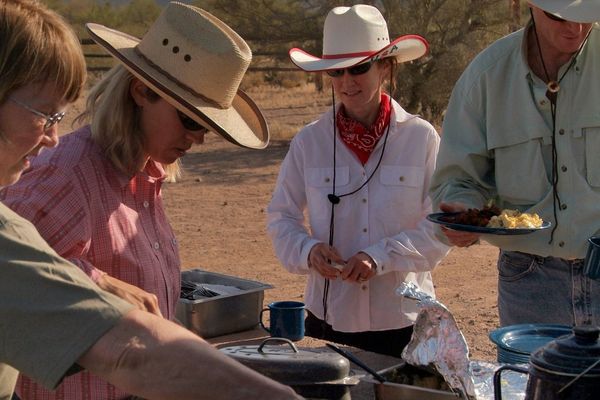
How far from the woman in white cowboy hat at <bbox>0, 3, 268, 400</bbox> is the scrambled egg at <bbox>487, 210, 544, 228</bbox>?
30.0 inches

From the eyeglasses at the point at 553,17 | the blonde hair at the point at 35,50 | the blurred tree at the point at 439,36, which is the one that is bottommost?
the blonde hair at the point at 35,50

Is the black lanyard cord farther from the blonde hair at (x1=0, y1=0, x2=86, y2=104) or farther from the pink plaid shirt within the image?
the blonde hair at (x1=0, y1=0, x2=86, y2=104)

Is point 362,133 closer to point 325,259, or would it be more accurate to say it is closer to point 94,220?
point 325,259

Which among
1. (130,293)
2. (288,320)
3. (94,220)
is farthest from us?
(288,320)

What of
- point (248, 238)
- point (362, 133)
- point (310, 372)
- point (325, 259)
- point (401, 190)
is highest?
point (362, 133)

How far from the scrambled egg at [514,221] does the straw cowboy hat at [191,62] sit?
758mm

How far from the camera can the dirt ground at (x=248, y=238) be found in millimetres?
7346

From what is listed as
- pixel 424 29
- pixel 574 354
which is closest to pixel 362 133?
pixel 574 354

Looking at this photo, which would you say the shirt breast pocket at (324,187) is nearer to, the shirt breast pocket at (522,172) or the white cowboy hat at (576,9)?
the shirt breast pocket at (522,172)

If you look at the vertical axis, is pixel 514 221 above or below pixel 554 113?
below

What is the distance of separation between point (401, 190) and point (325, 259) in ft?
1.33

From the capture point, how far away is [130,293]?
96.7 inches

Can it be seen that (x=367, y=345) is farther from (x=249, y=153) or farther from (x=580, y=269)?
(x=249, y=153)

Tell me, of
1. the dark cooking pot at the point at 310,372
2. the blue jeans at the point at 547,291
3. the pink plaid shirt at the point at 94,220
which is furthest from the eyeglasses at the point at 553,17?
the dark cooking pot at the point at 310,372
